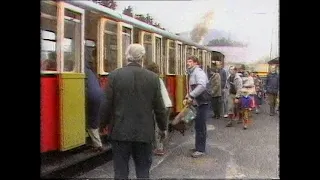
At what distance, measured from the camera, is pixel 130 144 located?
290 centimetres

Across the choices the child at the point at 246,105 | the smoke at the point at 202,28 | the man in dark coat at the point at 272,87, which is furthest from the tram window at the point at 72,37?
the man in dark coat at the point at 272,87

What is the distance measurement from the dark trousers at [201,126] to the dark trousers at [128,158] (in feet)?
1.00

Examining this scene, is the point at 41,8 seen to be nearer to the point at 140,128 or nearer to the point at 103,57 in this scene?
the point at 103,57

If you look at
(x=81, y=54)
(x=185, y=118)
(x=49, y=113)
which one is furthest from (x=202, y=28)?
(x=49, y=113)

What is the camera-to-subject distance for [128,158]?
9.58 feet

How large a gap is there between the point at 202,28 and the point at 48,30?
0.94m

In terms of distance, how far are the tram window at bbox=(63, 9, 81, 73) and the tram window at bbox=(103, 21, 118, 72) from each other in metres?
0.18

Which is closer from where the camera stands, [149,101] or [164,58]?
[149,101]

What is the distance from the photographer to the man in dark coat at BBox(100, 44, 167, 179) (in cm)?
283

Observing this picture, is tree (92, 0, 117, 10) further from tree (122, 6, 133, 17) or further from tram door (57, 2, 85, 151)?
tram door (57, 2, 85, 151)

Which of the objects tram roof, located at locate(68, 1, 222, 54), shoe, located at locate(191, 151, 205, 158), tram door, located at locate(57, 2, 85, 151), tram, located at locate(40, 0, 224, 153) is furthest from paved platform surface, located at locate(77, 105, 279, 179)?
tram roof, located at locate(68, 1, 222, 54)

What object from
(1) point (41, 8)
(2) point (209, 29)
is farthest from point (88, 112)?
(2) point (209, 29)

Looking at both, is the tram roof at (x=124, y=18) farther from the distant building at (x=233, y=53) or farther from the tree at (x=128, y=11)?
the distant building at (x=233, y=53)

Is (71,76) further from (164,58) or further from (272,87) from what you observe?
(272,87)
